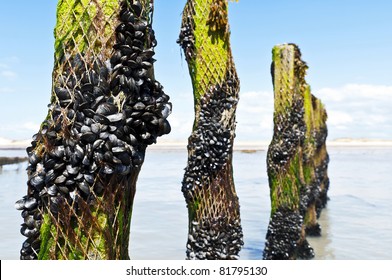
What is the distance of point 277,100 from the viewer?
32.0 feet

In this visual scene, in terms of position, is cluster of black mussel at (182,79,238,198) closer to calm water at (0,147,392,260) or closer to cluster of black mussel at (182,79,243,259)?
cluster of black mussel at (182,79,243,259)

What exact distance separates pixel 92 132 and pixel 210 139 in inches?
145

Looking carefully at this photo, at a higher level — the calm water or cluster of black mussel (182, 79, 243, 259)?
cluster of black mussel (182, 79, 243, 259)

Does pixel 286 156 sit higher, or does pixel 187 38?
pixel 187 38

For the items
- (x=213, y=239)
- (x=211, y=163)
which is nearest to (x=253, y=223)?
(x=213, y=239)

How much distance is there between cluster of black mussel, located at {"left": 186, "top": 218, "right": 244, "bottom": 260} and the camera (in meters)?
6.73

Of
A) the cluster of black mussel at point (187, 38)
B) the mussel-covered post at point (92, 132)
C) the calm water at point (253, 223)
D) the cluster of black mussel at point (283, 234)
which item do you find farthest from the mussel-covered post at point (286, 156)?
the mussel-covered post at point (92, 132)

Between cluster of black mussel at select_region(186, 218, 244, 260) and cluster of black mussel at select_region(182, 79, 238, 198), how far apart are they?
0.49 meters

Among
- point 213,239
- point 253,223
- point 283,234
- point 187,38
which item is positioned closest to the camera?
point 213,239

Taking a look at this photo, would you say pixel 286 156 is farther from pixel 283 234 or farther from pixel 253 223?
pixel 253 223

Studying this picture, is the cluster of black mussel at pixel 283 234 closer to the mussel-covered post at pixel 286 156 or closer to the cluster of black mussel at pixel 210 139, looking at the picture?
the mussel-covered post at pixel 286 156

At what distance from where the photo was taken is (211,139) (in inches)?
269

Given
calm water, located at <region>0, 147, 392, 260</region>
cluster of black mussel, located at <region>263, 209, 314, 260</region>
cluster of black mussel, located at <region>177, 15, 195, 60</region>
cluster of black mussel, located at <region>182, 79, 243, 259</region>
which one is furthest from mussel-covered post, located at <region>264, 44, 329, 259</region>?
cluster of black mussel, located at <region>177, 15, 195, 60</region>
